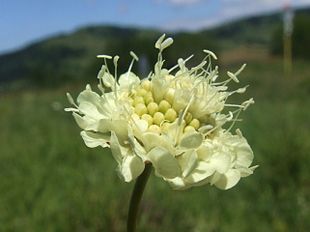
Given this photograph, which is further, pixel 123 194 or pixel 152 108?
pixel 123 194

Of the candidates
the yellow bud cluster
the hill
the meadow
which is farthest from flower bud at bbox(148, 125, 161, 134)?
the hill

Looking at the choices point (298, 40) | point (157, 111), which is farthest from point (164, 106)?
point (298, 40)

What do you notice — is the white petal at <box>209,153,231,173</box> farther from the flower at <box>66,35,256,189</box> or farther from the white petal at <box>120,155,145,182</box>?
the white petal at <box>120,155,145,182</box>

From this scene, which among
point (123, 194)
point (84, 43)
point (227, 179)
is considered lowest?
point (84, 43)

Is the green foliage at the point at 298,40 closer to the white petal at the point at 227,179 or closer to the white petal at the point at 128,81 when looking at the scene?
the white petal at the point at 128,81

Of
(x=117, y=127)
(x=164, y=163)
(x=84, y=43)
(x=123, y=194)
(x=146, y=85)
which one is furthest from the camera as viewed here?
(x=84, y=43)

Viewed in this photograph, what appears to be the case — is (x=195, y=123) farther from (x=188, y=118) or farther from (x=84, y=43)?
(x=84, y=43)

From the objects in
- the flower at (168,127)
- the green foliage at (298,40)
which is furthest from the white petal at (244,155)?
the green foliage at (298,40)
